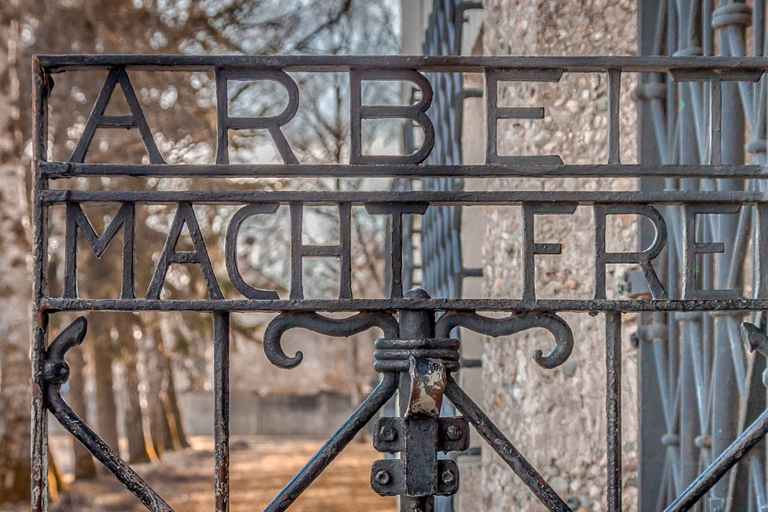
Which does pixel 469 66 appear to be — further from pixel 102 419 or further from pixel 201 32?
pixel 102 419

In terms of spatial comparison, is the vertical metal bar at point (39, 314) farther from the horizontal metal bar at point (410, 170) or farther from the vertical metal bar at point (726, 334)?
the vertical metal bar at point (726, 334)

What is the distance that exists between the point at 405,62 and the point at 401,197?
28 centimetres

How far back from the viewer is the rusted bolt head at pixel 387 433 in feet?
5.19

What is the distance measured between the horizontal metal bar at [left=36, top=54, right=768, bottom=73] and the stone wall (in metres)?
1.22

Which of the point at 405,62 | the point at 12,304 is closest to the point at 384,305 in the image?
the point at 405,62

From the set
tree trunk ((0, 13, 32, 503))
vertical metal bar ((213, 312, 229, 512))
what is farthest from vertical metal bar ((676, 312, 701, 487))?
tree trunk ((0, 13, 32, 503))

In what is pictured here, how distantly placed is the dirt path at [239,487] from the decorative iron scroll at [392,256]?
8352 mm

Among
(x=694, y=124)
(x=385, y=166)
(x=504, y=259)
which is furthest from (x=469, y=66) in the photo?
(x=504, y=259)

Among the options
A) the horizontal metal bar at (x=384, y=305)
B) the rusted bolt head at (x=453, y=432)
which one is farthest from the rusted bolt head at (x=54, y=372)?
the rusted bolt head at (x=453, y=432)

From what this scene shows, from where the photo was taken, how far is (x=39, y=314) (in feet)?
5.26

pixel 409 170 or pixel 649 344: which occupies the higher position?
pixel 409 170

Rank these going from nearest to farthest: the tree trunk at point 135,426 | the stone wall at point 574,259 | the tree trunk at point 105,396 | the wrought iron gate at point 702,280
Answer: the wrought iron gate at point 702,280, the stone wall at point 574,259, the tree trunk at point 105,396, the tree trunk at point 135,426

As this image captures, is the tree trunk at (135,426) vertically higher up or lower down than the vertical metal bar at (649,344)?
lower down

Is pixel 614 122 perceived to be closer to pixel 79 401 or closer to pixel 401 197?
pixel 401 197
